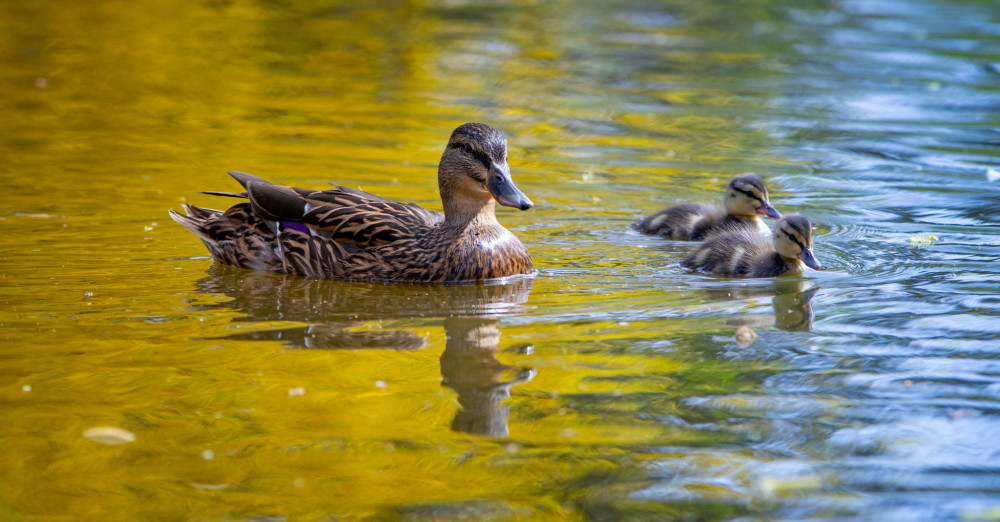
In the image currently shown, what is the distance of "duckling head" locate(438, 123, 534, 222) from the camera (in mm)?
5648

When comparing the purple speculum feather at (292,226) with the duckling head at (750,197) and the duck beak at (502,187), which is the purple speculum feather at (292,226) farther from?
the duckling head at (750,197)

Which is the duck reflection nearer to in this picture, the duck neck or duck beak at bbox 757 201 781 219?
the duck neck

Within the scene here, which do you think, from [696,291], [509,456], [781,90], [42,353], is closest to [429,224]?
[696,291]

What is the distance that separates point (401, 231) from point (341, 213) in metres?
0.31

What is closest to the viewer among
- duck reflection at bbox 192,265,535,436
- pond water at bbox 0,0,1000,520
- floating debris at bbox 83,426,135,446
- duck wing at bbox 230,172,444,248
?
pond water at bbox 0,0,1000,520

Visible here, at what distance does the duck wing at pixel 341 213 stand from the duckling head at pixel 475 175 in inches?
7.9

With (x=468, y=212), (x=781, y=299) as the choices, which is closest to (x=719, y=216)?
(x=781, y=299)

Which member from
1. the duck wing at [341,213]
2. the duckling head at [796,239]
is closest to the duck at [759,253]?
the duckling head at [796,239]

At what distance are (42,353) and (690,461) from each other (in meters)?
2.45

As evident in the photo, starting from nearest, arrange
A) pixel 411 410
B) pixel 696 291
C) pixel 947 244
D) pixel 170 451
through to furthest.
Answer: pixel 170 451 → pixel 411 410 → pixel 696 291 → pixel 947 244

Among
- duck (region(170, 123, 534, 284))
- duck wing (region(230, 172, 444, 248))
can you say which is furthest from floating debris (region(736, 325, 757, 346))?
duck wing (region(230, 172, 444, 248))

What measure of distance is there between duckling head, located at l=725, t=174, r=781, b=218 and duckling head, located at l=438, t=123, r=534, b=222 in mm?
1603

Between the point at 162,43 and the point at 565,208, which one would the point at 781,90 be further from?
the point at 162,43

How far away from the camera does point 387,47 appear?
14133 mm
